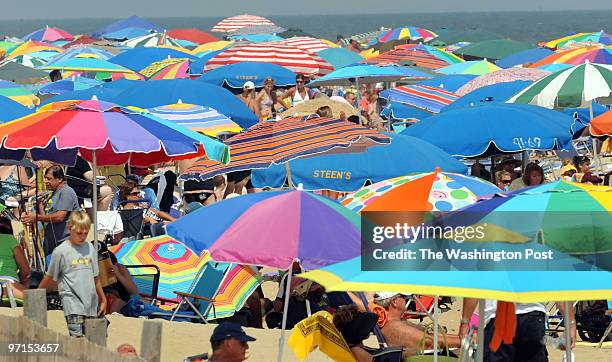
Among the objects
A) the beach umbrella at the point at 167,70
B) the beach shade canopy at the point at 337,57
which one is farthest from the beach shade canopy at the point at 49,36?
the beach umbrella at the point at 167,70

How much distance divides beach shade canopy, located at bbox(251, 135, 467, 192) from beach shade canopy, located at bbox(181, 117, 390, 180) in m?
0.21

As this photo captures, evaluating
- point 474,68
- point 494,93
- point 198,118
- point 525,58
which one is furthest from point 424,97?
point 525,58

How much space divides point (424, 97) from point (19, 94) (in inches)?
252

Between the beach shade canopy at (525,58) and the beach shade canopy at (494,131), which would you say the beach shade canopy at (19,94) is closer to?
the beach shade canopy at (494,131)

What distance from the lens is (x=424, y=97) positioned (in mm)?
16969

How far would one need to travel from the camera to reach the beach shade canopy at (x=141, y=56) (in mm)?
25266

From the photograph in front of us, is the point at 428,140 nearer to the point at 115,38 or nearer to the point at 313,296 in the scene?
the point at 313,296

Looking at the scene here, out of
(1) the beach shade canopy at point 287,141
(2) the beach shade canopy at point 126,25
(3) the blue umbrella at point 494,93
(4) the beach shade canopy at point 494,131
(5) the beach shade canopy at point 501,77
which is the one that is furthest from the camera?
(2) the beach shade canopy at point 126,25

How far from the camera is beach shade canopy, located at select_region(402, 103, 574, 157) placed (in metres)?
11.3

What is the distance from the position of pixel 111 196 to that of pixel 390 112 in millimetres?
6281

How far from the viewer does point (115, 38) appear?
43.5m

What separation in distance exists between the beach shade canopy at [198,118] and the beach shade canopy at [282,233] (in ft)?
18.3

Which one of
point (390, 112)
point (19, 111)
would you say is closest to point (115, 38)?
point (390, 112)

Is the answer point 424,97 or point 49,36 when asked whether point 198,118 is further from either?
point 49,36
